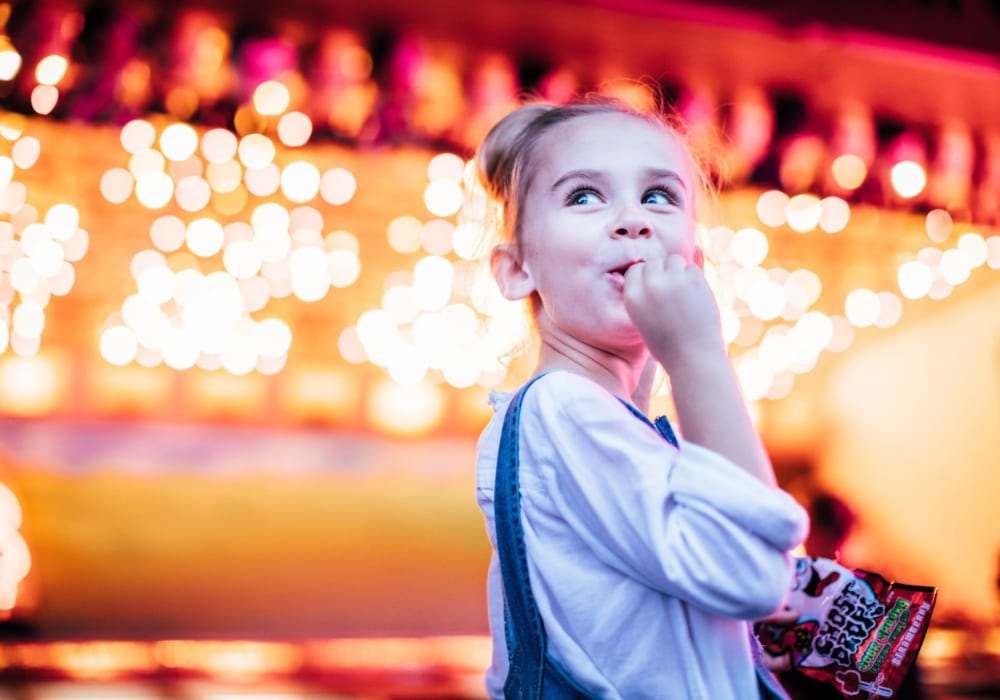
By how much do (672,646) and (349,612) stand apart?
2875mm

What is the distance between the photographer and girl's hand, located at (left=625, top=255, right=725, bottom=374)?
48cm

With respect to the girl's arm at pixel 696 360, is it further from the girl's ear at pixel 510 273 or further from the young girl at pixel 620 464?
the girl's ear at pixel 510 273

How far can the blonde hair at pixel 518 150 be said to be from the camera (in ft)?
2.09

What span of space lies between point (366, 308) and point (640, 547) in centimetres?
275

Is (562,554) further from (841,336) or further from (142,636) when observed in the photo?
(841,336)

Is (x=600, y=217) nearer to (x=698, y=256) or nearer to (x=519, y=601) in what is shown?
(x=698, y=256)

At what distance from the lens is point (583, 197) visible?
59 cm

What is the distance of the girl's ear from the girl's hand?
0.13 m

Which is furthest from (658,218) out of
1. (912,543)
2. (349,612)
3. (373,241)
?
(912,543)

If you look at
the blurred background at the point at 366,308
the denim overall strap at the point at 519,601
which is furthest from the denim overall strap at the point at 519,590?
the blurred background at the point at 366,308

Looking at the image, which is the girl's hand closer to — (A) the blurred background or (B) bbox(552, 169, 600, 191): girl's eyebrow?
(B) bbox(552, 169, 600, 191): girl's eyebrow

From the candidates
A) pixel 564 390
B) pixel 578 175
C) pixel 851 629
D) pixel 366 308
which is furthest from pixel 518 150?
pixel 366 308

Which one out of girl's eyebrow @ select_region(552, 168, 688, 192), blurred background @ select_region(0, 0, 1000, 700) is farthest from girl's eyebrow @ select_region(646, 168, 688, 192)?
blurred background @ select_region(0, 0, 1000, 700)

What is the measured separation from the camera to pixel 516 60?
2.03 metres
